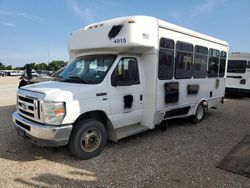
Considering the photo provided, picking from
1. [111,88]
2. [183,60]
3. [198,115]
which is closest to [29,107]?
[111,88]

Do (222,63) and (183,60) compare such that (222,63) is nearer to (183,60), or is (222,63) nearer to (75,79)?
(183,60)

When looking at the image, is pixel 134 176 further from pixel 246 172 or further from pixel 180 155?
pixel 246 172

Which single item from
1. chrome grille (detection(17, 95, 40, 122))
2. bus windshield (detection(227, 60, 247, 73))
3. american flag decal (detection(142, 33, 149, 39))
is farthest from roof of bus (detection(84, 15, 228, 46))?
bus windshield (detection(227, 60, 247, 73))

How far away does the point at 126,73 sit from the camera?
16.9 ft

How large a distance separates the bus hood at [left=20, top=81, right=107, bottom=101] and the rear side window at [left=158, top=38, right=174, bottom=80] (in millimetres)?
1779

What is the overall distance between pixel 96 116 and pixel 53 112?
1.06 metres

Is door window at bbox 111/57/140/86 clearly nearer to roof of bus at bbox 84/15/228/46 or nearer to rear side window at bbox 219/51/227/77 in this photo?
roof of bus at bbox 84/15/228/46

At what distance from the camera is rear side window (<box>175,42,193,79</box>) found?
6.30 metres

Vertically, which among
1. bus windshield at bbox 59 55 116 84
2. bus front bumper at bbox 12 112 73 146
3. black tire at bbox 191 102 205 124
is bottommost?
black tire at bbox 191 102 205 124

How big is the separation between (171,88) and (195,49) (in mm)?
1750

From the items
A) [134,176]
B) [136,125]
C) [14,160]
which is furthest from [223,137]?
[14,160]

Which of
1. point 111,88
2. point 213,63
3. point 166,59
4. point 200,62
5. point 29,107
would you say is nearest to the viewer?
point 29,107

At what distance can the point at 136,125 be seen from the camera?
570cm

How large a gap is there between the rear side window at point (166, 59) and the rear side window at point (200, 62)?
1387 mm
